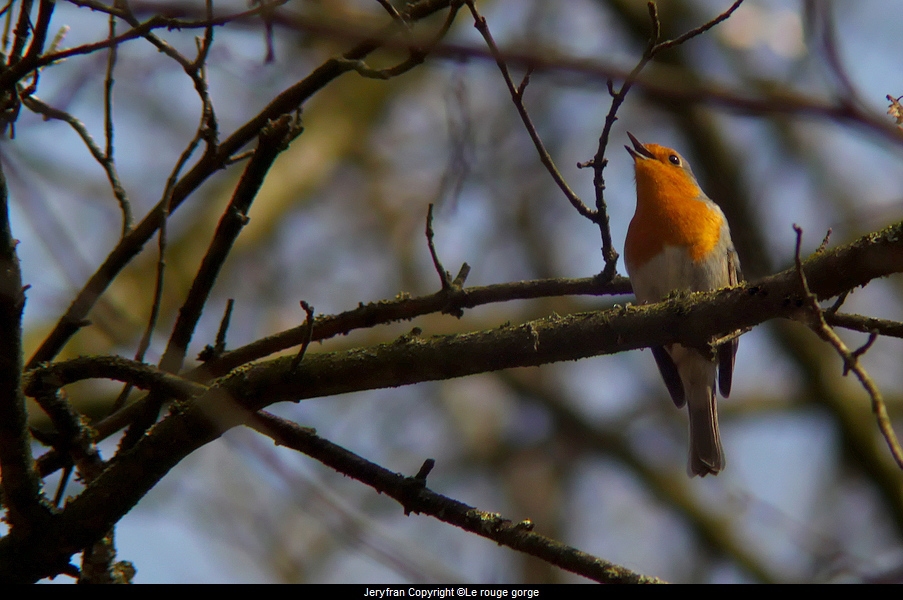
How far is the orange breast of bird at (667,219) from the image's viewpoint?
5.22m

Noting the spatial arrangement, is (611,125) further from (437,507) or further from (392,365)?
(437,507)

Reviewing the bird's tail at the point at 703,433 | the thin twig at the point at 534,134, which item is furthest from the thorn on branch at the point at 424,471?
the bird's tail at the point at 703,433

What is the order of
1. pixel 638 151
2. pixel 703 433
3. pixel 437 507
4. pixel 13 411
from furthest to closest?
pixel 638 151
pixel 703 433
pixel 437 507
pixel 13 411

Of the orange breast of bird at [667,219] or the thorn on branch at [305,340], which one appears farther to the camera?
the orange breast of bird at [667,219]

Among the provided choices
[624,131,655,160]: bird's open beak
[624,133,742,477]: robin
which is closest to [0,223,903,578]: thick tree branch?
[624,133,742,477]: robin

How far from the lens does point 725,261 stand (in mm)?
5328

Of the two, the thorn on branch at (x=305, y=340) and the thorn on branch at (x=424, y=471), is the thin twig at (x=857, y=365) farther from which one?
the thorn on branch at (x=305, y=340)

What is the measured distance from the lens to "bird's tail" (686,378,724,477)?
226 inches

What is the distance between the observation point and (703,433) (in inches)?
228

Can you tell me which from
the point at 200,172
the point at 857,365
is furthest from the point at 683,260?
the point at 857,365

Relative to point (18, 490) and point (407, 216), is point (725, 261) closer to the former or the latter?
point (18, 490)

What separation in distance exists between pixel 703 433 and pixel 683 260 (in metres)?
1.35

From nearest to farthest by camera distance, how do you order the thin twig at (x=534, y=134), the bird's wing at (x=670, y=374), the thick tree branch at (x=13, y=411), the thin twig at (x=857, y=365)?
the thin twig at (x=857, y=365) → the thick tree branch at (x=13, y=411) → the thin twig at (x=534, y=134) → the bird's wing at (x=670, y=374)

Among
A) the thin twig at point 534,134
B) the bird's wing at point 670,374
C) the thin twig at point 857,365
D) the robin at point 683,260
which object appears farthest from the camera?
the bird's wing at point 670,374
